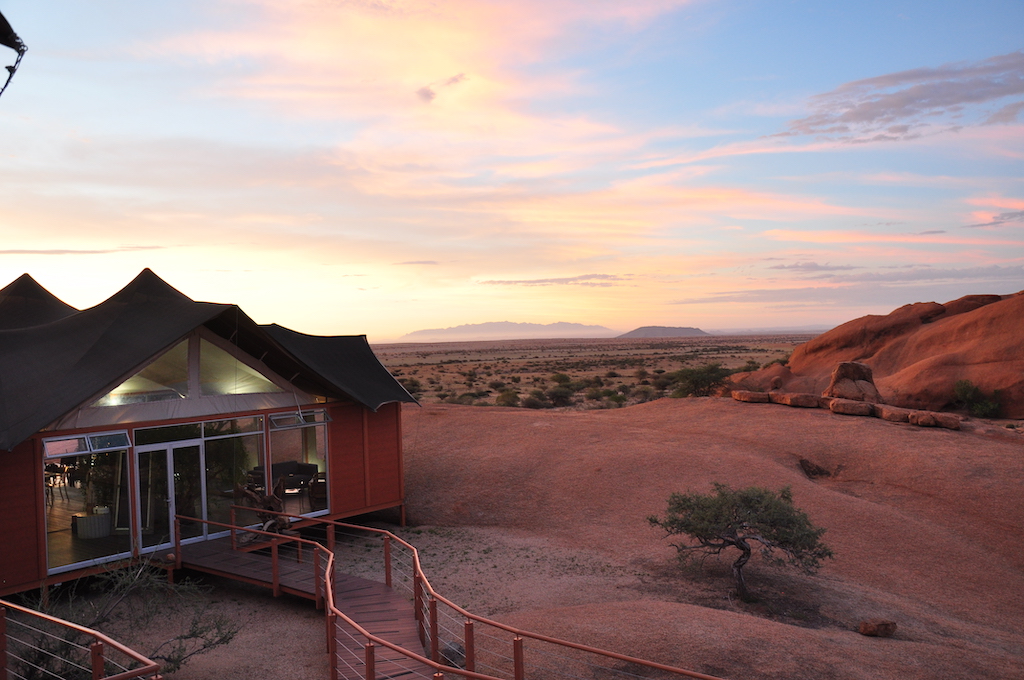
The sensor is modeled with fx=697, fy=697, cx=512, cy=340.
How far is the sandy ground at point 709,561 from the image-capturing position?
917cm

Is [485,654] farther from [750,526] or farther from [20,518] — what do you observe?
[20,518]

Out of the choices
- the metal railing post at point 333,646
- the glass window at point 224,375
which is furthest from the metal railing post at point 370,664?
the glass window at point 224,375

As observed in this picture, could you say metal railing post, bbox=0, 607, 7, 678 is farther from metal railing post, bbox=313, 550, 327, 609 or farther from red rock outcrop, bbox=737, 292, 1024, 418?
red rock outcrop, bbox=737, 292, 1024, 418

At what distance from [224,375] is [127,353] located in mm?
1879

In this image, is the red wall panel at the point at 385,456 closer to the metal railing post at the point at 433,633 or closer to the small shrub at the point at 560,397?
the metal railing post at the point at 433,633

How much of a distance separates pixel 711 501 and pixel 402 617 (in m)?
5.92

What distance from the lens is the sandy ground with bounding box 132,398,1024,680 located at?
9172mm

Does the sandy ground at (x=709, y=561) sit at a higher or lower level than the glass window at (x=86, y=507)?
lower

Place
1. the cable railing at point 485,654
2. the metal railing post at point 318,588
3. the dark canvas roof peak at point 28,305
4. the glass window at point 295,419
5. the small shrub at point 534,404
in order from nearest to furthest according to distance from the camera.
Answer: the cable railing at point 485,654 < the metal railing post at point 318,588 < the glass window at point 295,419 < the dark canvas roof peak at point 28,305 < the small shrub at point 534,404

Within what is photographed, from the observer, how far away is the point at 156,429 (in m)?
12.9

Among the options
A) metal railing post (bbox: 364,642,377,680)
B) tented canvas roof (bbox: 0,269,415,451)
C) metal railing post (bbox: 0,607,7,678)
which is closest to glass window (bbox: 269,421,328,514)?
tented canvas roof (bbox: 0,269,415,451)

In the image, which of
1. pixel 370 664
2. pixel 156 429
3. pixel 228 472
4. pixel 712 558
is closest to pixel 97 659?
pixel 370 664

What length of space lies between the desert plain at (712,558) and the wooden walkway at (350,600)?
462 millimetres

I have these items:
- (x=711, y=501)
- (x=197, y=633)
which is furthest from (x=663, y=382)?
(x=197, y=633)
